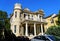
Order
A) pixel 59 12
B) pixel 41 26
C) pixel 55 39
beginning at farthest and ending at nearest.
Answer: pixel 41 26, pixel 59 12, pixel 55 39

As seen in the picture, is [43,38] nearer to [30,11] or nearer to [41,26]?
[41,26]

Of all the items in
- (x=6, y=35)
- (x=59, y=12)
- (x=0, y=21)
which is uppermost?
(x=59, y=12)

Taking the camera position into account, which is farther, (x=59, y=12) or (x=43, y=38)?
(x=59, y=12)

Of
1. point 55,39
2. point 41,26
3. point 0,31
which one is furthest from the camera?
point 41,26

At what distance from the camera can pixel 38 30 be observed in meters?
38.0

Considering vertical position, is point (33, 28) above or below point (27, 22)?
below

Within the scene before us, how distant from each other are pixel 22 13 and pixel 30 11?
2451 millimetres

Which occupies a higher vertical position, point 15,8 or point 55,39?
point 15,8

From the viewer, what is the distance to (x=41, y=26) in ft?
120

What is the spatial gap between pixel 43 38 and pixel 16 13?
2501 cm

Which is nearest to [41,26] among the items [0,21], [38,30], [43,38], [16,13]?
[38,30]

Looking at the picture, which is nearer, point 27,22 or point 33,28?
point 27,22

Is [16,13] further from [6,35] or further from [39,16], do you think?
[6,35]

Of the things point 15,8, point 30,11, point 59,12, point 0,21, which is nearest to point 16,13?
point 15,8
